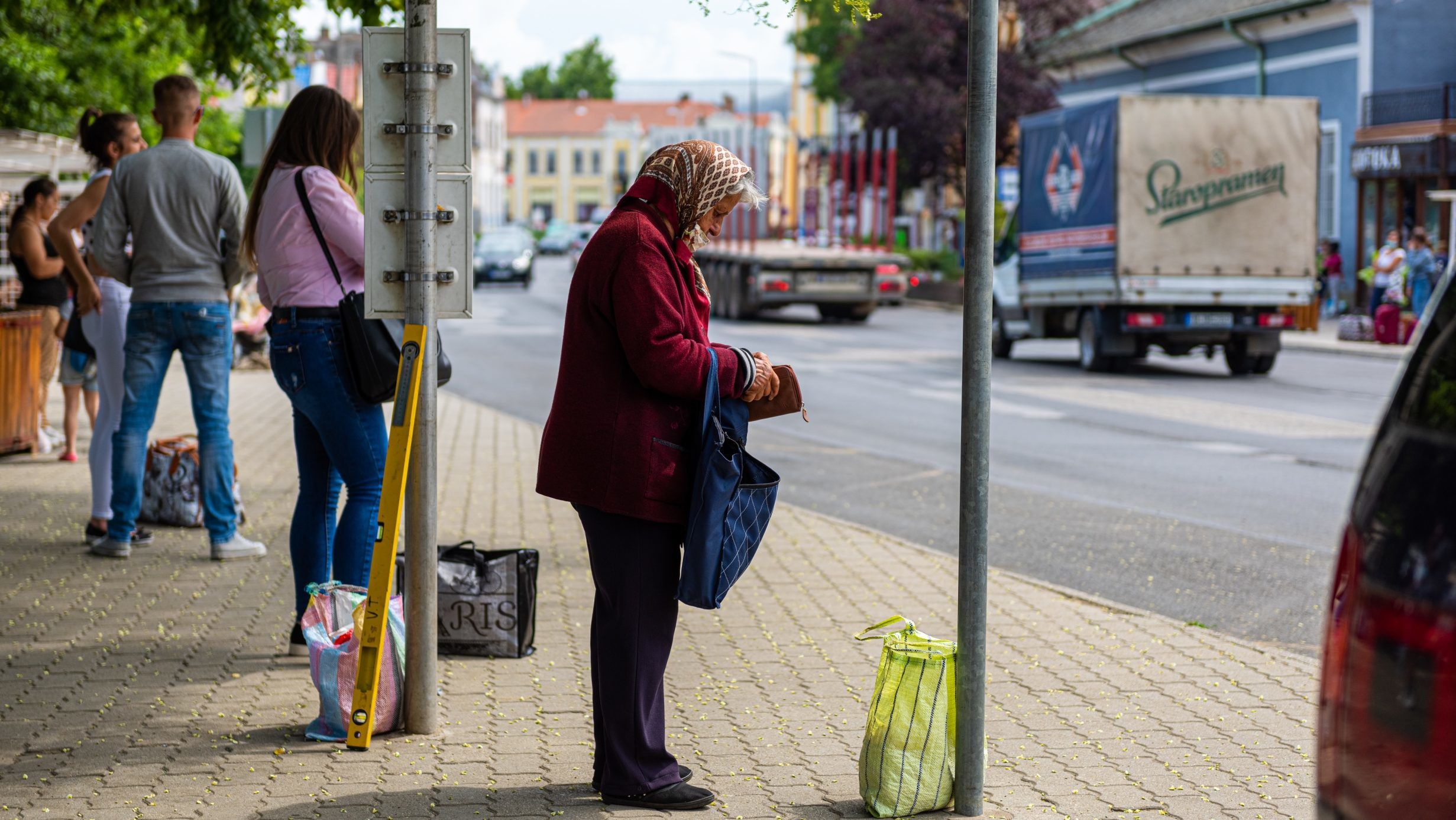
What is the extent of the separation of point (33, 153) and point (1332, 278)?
27.3 meters

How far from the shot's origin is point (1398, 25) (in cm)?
3478

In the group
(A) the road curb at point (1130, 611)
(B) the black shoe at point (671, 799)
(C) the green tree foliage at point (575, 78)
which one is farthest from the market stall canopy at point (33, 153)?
(C) the green tree foliage at point (575, 78)

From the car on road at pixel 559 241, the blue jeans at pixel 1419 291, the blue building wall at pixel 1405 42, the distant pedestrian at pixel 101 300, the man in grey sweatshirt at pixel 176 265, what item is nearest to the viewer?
the man in grey sweatshirt at pixel 176 265

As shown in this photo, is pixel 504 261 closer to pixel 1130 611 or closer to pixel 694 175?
pixel 1130 611

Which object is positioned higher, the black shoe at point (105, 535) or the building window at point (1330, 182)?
the building window at point (1330, 182)

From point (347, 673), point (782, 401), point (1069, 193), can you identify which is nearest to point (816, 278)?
point (1069, 193)

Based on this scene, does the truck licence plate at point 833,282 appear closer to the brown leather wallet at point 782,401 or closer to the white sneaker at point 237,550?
the white sneaker at point 237,550

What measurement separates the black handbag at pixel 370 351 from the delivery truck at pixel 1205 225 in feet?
51.9

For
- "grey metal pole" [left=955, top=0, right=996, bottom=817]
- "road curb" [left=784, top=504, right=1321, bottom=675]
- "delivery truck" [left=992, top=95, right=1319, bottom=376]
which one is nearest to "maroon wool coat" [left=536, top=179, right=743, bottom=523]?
"grey metal pole" [left=955, top=0, right=996, bottom=817]

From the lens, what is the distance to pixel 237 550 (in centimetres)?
778

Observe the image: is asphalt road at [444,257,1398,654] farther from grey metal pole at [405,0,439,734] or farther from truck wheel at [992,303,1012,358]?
grey metal pole at [405,0,439,734]

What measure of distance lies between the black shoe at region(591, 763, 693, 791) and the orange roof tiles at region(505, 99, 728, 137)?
132255 mm

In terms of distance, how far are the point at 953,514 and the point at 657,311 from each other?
6173 mm

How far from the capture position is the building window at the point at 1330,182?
3597 centimetres
